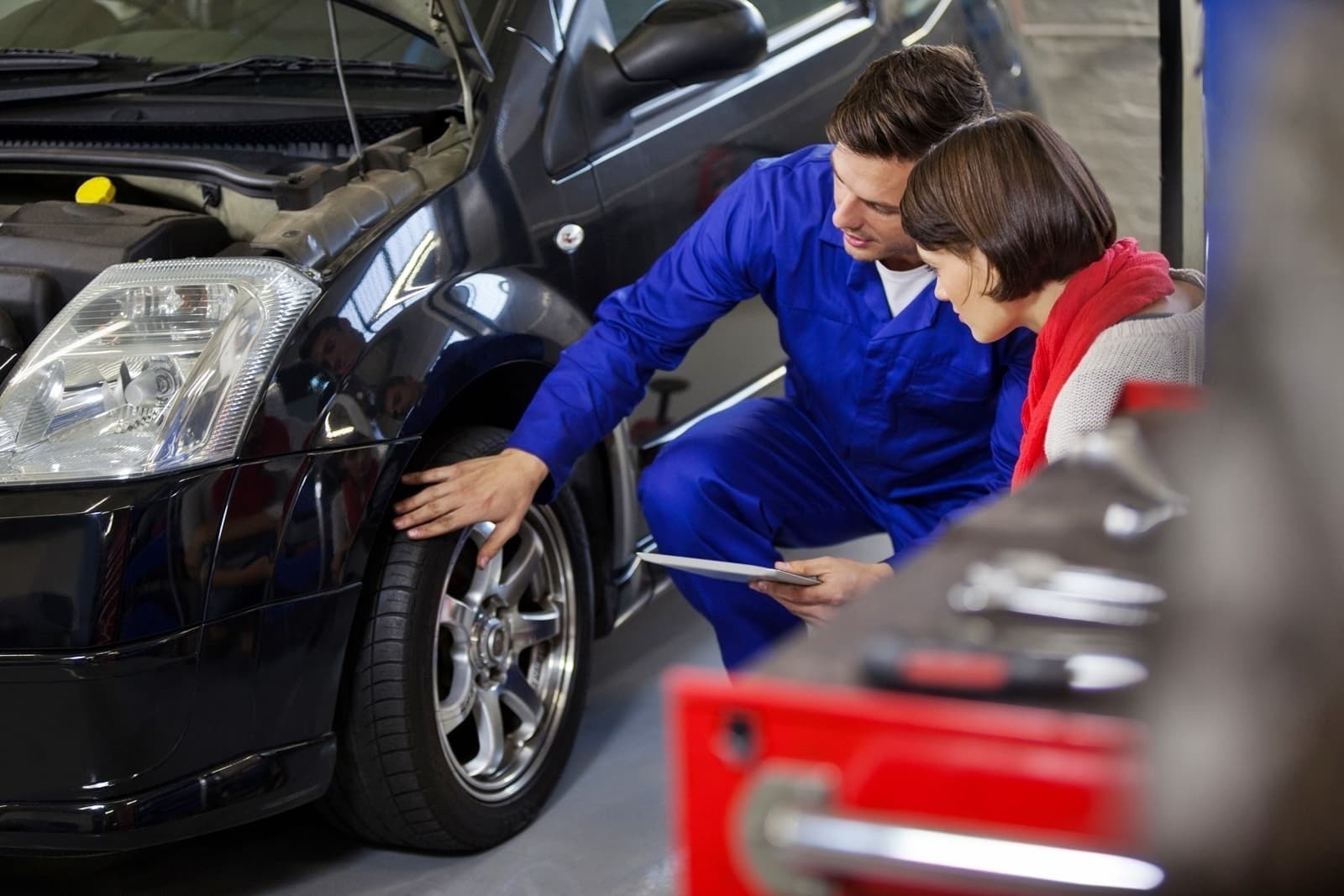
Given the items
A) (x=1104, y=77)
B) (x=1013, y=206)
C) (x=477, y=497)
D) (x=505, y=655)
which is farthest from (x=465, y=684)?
(x=1104, y=77)

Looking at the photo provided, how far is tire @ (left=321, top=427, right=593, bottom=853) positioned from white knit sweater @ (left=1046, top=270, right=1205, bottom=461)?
840mm

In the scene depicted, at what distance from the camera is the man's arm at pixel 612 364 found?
2000 mm

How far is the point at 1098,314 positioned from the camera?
66.1 inches

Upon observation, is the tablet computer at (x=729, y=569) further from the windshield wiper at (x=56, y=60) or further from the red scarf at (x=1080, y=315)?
the windshield wiper at (x=56, y=60)

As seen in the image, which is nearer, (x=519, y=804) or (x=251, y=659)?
(x=251, y=659)

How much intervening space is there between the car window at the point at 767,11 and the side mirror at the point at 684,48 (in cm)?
14

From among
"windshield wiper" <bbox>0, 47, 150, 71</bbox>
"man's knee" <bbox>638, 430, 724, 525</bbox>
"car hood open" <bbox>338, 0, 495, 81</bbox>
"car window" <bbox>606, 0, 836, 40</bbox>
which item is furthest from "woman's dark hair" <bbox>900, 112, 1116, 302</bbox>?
"windshield wiper" <bbox>0, 47, 150, 71</bbox>

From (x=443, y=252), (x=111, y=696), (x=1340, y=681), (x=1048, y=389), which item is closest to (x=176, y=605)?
(x=111, y=696)

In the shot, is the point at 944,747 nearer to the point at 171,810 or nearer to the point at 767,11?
the point at 171,810

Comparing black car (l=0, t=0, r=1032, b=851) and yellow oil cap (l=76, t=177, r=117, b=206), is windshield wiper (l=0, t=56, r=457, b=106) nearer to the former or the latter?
black car (l=0, t=0, r=1032, b=851)

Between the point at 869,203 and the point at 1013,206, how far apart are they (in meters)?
0.38

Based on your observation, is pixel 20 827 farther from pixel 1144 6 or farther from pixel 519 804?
pixel 1144 6

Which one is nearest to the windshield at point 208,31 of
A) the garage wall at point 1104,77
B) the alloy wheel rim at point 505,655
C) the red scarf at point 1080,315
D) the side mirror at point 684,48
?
the side mirror at point 684,48

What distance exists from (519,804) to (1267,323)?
1.62m
